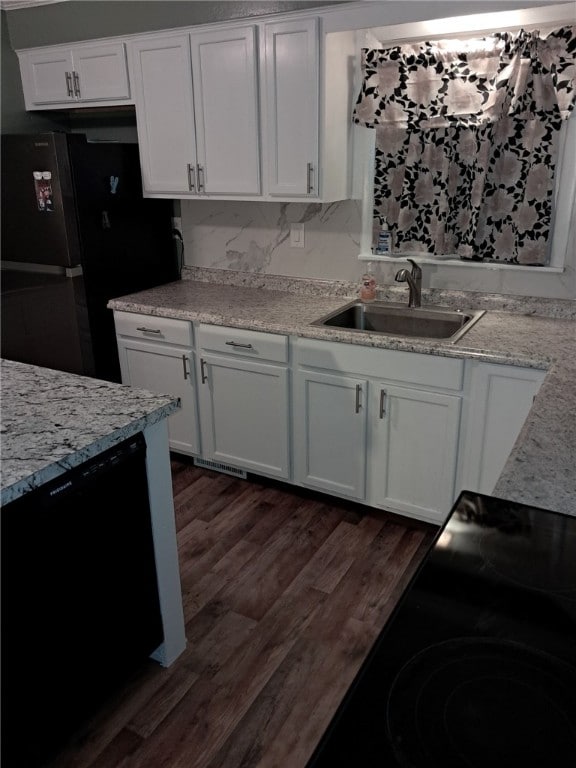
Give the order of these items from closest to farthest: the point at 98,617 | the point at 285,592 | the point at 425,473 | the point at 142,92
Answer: the point at 98,617 → the point at 285,592 → the point at 425,473 → the point at 142,92

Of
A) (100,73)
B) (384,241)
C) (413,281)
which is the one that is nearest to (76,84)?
(100,73)

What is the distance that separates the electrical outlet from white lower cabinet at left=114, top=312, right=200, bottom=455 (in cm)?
74

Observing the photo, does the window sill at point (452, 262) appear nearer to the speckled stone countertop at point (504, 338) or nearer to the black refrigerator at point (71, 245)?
the speckled stone countertop at point (504, 338)

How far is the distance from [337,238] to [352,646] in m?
1.93

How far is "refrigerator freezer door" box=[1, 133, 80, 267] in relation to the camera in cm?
294

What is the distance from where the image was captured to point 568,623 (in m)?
0.95

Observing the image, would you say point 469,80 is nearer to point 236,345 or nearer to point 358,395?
point 358,395

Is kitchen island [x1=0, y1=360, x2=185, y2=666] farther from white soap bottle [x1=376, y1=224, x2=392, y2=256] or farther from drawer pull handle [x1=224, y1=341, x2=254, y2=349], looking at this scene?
white soap bottle [x1=376, y1=224, x2=392, y2=256]

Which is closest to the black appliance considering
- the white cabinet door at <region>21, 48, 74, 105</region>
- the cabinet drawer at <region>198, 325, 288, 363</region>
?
the cabinet drawer at <region>198, 325, 288, 363</region>

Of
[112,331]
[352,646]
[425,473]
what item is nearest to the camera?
[352,646]

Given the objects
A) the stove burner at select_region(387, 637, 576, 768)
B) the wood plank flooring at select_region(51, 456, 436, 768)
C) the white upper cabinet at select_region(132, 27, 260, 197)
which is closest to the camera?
the stove burner at select_region(387, 637, 576, 768)

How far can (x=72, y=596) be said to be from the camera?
161 cm

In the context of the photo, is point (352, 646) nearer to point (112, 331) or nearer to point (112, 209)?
point (112, 331)

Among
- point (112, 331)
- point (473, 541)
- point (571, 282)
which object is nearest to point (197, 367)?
point (112, 331)
